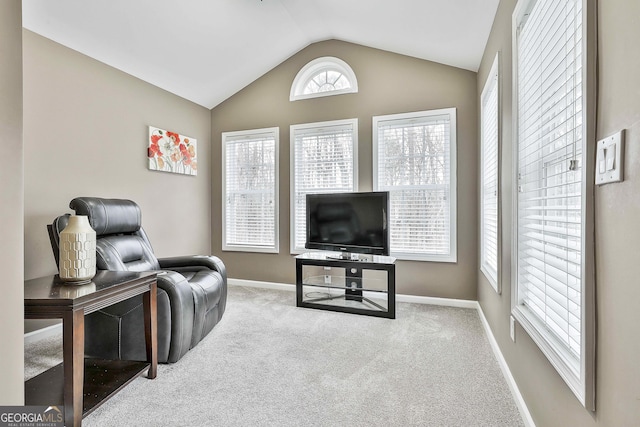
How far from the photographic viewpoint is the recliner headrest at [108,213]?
7.52 feet

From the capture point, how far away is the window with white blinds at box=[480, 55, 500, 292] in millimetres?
2488

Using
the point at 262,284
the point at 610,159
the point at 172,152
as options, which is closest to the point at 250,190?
the point at 172,152

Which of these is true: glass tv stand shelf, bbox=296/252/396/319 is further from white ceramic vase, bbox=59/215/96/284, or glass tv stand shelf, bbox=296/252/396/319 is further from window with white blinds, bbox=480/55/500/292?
white ceramic vase, bbox=59/215/96/284

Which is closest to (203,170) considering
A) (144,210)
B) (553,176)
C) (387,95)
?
(144,210)

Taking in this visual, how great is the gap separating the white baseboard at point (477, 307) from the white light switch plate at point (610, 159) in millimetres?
1293

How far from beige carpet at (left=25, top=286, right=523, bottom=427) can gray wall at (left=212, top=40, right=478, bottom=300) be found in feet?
2.23

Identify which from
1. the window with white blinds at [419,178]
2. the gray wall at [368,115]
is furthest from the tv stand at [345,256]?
the gray wall at [368,115]

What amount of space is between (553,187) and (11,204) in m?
1.92

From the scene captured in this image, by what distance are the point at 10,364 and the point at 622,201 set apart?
1.76m

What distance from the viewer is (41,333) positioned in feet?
8.92

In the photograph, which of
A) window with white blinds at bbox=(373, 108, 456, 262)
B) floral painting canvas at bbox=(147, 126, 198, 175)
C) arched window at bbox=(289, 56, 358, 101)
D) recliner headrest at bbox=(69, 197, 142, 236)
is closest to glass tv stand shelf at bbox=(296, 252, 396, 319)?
window with white blinds at bbox=(373, 108, 456, 262)

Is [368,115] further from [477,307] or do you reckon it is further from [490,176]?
[477,307]

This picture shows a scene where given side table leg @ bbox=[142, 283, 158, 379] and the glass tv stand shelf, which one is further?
the glass tv stand shelf

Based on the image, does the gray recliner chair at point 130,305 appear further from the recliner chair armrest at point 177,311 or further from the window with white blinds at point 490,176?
the window with white blinds at point 490,176
